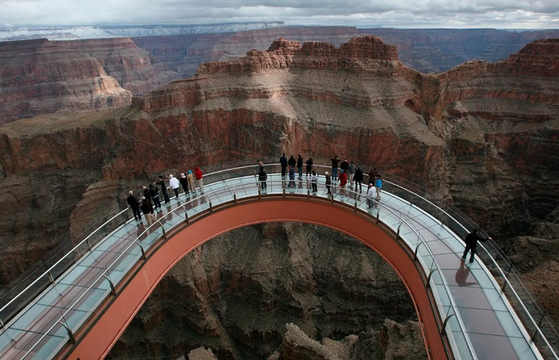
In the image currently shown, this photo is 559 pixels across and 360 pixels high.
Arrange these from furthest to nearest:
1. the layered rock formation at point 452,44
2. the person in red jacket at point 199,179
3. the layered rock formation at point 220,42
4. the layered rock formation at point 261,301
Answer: the layered rock formation at point 452,44, the layered rock formation at point 220,42, the layered rock formation at point 261,301, the person in red jacket at point 199,179

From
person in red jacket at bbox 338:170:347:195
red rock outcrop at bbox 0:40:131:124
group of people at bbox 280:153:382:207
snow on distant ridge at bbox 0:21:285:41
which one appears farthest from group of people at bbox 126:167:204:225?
snow on distant ridge at bbox 0:21:285:41

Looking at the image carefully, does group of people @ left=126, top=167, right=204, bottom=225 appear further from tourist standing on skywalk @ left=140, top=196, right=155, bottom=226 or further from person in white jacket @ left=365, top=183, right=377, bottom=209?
person in white jacket @ left=365, top=183, right=377, bottom=209

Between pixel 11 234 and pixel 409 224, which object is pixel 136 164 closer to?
pixel 11 234

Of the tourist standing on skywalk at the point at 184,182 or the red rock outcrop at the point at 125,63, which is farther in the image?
the red rock outcrop at the point at 125,63

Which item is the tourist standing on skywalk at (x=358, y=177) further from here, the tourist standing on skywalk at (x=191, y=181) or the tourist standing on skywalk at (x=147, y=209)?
the tourist standing on skywalk at (x=147, y=209)

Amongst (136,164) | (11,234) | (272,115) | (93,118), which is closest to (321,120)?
(272,115)

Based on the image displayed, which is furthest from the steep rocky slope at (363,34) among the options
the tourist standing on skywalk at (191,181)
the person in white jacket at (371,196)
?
the person in white jacket at (371,196)
